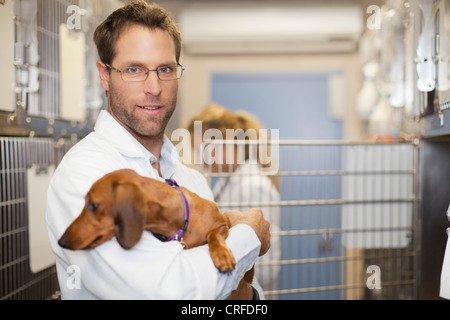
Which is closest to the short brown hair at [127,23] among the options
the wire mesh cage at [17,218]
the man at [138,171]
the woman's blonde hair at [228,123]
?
the man at [138,171]

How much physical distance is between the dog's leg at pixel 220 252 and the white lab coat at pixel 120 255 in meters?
0.01

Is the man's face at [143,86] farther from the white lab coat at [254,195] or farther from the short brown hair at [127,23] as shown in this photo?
the white lab coat at [254,195]

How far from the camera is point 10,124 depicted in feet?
4.72

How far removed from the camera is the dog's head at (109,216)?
76 centimetres

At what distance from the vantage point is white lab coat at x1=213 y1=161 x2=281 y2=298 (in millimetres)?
1826

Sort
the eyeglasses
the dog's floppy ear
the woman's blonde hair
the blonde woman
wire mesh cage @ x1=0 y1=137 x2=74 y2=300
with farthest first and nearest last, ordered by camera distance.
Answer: the woman's blonde hair
the blonde woman
wire mesh cage @ x1=0 y1=137 x2=74 y2=300
the eyeglasses
the dog's floppy ear

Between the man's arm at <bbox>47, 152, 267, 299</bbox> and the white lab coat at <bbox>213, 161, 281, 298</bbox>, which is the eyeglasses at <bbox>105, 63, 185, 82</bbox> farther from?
the white lab coat at <bbox>213, 161, 281, 298</bbox>

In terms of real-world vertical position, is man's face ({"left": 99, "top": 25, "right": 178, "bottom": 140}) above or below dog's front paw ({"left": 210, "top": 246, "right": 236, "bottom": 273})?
above

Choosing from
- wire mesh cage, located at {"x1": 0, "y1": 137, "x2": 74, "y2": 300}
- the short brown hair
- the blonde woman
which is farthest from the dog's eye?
the blonde woman

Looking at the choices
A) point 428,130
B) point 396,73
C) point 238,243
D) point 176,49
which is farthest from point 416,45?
point 238,243

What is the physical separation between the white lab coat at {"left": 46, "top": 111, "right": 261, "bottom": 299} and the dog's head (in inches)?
1.4

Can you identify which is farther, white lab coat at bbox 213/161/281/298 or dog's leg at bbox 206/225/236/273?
white lab coat at bbox 213/161/281/298

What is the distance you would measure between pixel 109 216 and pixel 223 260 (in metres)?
0.23

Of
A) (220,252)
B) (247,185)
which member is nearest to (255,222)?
(220,252)
